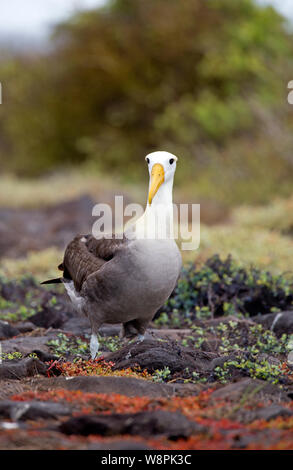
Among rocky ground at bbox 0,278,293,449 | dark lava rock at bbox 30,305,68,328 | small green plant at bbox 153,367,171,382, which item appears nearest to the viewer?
rocky ground at bbox 0,278,293,449

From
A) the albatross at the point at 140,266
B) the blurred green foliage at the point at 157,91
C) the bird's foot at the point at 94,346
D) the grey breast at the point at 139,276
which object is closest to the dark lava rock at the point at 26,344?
the bird's foot at the point at 94,346

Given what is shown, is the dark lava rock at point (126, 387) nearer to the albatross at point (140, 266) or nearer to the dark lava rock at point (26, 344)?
the albatross at point (140, 266)

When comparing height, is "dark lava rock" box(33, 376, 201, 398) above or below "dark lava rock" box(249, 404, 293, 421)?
→ above

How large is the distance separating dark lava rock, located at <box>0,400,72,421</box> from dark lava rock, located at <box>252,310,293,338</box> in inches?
108

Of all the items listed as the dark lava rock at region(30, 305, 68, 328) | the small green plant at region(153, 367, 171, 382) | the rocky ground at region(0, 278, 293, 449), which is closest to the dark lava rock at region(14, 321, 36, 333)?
the dark lava rock at region(30, 305, 68, 328)

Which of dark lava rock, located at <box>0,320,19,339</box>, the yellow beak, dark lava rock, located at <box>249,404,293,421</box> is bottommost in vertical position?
dark lava rock, located at <box>249,404,293,421</box>

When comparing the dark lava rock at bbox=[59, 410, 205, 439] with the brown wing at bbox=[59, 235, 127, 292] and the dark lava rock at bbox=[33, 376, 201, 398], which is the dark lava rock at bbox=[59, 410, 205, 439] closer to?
the dark lava rock at bbox=[33, 376, 201, 398]

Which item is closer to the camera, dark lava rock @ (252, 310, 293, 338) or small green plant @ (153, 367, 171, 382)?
small green plant @ (153, 367, 171, 382)

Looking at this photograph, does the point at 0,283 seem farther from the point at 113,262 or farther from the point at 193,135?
the point at 193,135

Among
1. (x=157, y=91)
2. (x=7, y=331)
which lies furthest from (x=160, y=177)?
(x=157, y=91)

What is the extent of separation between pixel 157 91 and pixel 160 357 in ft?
52.7

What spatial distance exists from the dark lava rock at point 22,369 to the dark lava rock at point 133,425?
3.57 ft

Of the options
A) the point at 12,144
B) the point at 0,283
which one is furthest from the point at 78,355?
the point at 12,144

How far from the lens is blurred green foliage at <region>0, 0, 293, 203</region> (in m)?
16.0
